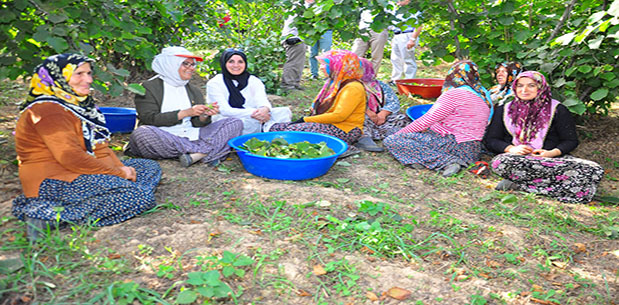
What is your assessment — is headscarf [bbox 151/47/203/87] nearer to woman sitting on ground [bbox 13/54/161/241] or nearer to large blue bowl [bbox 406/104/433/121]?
woman sitting on ground [bbox 13/54/161/241]

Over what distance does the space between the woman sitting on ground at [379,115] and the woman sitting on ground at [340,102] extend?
0.35m

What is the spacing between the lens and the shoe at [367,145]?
4.62m

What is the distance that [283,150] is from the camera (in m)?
3.67

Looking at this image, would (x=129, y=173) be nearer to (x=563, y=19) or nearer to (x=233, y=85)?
(x=233, y=85)

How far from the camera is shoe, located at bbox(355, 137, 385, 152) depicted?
462 centimetres

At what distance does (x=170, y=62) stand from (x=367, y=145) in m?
2.28

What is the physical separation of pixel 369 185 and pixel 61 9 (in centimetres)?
269

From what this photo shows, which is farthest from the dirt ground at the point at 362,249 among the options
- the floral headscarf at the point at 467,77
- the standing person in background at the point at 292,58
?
the standing person in background at the point at 292,58

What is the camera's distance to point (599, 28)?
11.5ft

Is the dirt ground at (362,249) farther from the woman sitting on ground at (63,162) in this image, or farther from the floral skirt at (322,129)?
the floral skirt at (322,129)

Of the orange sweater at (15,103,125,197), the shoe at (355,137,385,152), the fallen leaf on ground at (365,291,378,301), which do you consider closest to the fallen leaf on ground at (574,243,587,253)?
the fallen leaf on ground at (365,291,378,301)

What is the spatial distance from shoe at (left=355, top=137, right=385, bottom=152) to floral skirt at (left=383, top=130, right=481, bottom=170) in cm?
39

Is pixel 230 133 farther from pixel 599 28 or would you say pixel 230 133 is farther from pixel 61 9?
pixel 599 28

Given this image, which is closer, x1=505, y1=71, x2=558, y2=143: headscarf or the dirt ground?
the dirt ground
